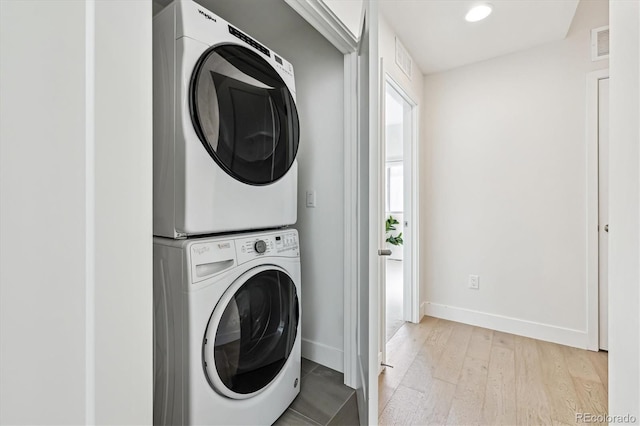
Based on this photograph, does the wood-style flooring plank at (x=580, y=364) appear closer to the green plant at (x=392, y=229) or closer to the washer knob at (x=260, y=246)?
the washer knob at (x=260, y=246)

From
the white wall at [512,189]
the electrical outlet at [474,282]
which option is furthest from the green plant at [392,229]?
the electrical outlet at [474,282]

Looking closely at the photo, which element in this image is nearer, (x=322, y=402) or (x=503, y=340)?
(x=322, y=402)

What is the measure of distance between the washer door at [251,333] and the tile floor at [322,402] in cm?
27

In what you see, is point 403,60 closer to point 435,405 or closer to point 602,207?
point 602,207

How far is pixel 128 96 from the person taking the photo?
0.43m

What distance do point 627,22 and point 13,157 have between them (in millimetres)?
1400

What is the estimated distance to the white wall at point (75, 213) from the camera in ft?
1.07

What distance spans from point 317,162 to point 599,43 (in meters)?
2.38

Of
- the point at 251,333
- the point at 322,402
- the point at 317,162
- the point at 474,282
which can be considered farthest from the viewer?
the point at 474,282

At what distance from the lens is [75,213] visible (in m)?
0.37

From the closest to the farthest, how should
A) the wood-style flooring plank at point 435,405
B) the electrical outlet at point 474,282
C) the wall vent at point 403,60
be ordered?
the wood-style flooring plank at point 435,405 < the wall vent at point 403,60 < the electrical outlet at point 474,282

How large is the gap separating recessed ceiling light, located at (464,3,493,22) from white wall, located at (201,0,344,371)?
3.53 ft

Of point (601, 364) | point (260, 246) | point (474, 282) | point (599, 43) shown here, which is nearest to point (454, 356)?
point (474, 282)

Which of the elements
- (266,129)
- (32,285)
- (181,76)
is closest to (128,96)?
(32,285)
